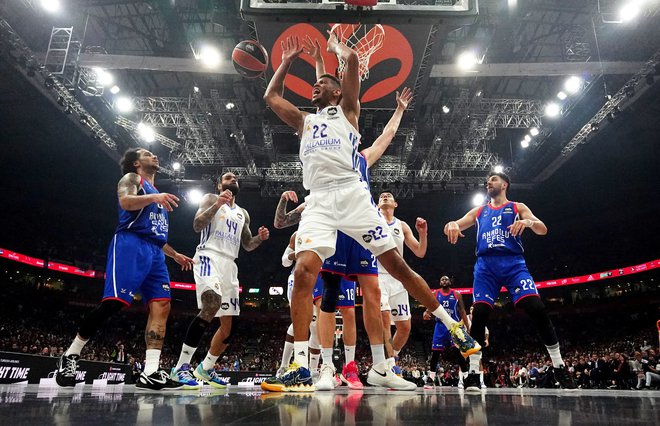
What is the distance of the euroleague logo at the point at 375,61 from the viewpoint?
8.40 m

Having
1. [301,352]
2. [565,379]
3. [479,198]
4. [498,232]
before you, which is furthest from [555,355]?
[479,198]

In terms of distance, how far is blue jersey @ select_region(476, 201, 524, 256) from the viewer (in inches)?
175

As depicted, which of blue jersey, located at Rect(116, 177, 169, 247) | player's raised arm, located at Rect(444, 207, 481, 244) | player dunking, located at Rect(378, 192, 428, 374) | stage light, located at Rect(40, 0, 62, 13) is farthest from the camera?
stage light, located at Rect(40, 0, 62, 13)

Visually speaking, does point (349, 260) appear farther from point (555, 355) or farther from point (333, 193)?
point (555, 355)

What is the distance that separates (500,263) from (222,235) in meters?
2.86

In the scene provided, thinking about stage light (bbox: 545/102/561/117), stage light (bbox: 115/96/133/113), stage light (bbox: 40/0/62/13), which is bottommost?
stage light (bbox: 115/96/133/113)

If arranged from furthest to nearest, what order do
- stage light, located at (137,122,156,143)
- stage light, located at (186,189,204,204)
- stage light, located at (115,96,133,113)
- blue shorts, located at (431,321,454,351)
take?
stage light, located at (186,189,204,204), stage light, located at (137,122,156,143), stage light, located at (115,96,133,113), blue shorts, located at (431,321,454,351)

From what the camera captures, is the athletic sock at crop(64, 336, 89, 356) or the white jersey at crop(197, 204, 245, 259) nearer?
the athletic sock at crop(64, 336, 89, 356)

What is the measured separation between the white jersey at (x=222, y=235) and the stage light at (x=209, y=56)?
24.4 ft

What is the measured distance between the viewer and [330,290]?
155 inches

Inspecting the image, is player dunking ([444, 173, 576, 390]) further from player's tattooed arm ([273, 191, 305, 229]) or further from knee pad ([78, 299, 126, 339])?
knee pad ([78, 299, 126, 339])

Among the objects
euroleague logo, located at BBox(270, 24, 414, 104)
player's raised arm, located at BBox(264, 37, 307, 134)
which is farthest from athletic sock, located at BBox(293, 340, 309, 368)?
euroleague logo, located at BBox(270, 24, 414, 104)

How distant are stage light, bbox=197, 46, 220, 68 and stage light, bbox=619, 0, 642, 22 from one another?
371 inches

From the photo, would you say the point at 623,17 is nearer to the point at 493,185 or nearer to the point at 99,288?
the point at 493,185
